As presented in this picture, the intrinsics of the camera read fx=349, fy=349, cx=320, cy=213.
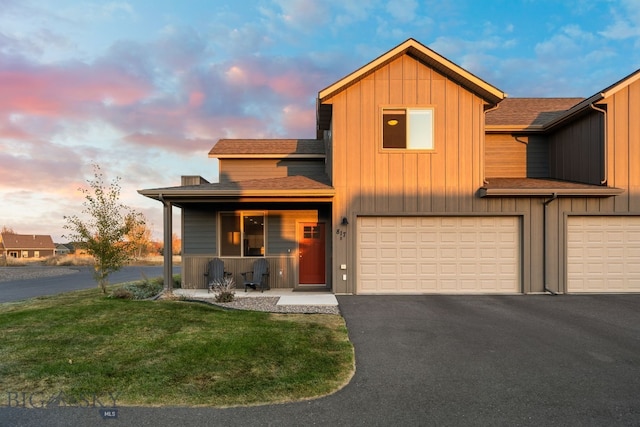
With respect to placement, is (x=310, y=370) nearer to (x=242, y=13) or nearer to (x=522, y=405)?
(x=522, y=405)

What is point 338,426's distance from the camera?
3035 mm

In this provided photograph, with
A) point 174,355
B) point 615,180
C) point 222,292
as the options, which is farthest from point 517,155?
point 174,355

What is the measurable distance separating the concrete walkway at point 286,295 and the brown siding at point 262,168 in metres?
4.44

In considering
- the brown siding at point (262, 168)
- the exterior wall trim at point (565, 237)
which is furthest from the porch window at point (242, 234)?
the exterior wall trim at point (565, 237)

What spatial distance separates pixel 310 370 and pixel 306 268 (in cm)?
716

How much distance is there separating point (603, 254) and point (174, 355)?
10946 millimetres

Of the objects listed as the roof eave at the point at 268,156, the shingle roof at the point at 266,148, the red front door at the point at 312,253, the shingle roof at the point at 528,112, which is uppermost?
the shingle roof at the point at 528,112

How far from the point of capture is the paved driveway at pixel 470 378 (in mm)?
3164

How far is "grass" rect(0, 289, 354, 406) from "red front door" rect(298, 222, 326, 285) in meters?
4.14

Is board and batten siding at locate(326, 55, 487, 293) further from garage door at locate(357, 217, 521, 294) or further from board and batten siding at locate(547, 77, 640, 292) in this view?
board and batten siding at locate(547, 77, 640, 292)

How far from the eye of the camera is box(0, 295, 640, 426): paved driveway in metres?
3.16

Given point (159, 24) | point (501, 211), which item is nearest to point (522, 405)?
point (501, 211)

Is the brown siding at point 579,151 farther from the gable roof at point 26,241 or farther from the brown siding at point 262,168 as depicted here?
the gable roof at point 26,241

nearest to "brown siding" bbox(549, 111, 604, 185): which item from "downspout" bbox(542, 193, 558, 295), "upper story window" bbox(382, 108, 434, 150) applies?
"downspout" bbox(542, 193, 558, 295)
